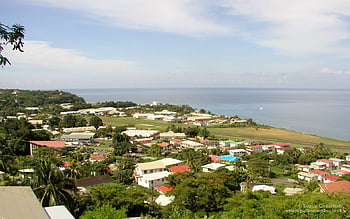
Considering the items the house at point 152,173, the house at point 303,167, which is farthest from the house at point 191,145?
the house at point 303,167

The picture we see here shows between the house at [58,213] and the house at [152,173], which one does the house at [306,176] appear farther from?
the house at [58,213]

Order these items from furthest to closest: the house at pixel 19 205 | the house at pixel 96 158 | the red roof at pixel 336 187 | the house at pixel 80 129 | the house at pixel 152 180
→ the house at pixel 80 129, the house at pixel 96 158, the house at pixel 152 180, the red roof at pixel 336 187, the house at pixel 19 205

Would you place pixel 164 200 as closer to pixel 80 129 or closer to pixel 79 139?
pixel 79 139

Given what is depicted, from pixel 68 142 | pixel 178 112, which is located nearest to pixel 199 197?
pixel 68 142

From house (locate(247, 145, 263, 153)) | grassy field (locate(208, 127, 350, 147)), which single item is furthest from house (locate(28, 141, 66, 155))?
grassy field (locate(208, 127, 350, 147))

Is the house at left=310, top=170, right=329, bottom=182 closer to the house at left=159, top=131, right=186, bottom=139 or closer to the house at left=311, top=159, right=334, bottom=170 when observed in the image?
the house at left=311, top=159, right=334, bottom=170

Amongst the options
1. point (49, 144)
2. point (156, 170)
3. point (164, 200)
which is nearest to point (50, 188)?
point (164, 200)
